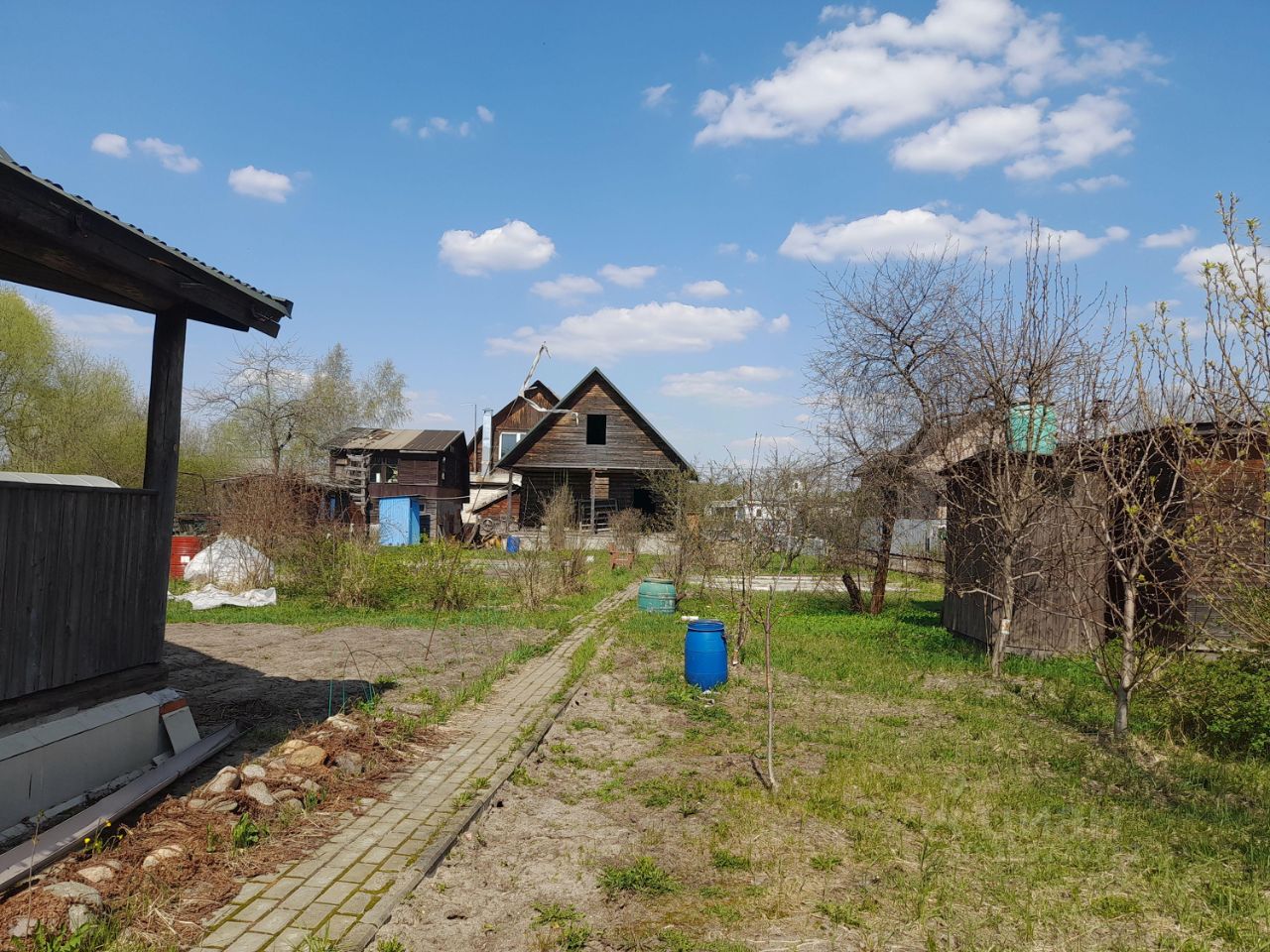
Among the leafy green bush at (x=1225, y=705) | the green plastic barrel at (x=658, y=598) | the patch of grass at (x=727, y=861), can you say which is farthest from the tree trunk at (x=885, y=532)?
the patch of grass at (x=727, y=861)

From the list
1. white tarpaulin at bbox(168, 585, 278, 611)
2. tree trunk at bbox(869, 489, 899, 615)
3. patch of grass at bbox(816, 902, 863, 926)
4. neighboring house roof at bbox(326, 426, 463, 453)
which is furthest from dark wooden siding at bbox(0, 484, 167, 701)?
neighboring house roof at bbox(326, 426, 463, 453)

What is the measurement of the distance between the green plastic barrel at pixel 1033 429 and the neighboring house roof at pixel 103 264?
27.0ft

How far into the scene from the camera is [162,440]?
5.97 metres

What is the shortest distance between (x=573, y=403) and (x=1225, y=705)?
27.7 m

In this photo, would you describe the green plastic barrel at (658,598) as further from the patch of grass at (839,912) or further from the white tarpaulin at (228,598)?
the patch of grass at (839,912)

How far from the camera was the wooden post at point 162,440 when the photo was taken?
19.4 feet

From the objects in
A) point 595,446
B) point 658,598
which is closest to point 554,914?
point 658,598

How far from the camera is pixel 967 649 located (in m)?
12.0

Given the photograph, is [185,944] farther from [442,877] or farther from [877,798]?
[877,798]

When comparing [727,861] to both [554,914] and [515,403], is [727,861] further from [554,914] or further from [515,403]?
[515,403]

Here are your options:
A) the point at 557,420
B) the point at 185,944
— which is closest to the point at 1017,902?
the point at 185,944

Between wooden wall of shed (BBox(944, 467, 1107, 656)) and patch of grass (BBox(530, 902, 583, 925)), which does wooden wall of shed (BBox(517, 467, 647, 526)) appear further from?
patch of grass (BBox(530, 902, 583, 925))

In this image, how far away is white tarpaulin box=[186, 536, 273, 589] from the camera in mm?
16469

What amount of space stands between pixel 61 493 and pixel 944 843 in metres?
6.02
